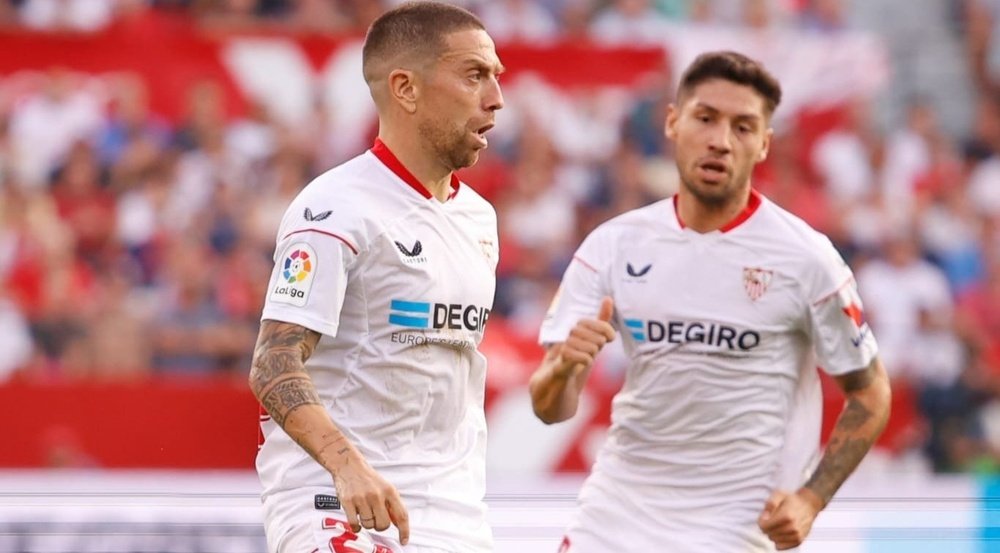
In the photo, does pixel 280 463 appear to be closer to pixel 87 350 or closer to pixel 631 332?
pixel 631 332

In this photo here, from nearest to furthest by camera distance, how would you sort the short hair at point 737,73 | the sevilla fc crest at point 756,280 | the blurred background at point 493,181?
1. the sevilla fc crest at point 756,280
2. the short hair at point 737,73
3. the blurred background at point 493,181

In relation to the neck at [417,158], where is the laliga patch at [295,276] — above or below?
below

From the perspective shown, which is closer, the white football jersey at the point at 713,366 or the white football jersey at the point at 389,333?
the white football jersey at the point at 389,333

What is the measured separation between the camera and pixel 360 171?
5.21 m

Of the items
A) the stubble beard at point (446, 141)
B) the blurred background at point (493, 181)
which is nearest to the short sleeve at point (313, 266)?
the stubble beard at point (446, 141)

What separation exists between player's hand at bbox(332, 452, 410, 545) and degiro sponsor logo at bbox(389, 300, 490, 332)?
1.89 ft

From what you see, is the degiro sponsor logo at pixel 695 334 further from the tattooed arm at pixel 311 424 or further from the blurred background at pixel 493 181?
the blurred background at pixel 493 181

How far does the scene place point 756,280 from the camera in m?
6.02

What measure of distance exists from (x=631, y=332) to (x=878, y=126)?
1038cm

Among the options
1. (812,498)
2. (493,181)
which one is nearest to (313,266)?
(812,498)

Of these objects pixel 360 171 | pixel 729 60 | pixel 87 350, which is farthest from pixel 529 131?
pixel 360 171

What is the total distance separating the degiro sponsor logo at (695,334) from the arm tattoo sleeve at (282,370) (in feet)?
4.92

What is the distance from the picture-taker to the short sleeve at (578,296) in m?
6.05

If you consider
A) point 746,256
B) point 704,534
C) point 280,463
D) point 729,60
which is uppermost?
point 729,60
